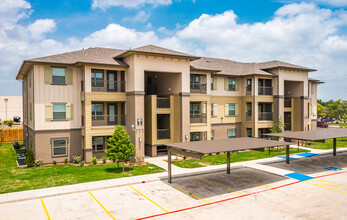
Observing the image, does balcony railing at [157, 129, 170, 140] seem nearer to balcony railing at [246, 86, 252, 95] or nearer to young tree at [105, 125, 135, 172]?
young tree at [105, 125, 135, 172]

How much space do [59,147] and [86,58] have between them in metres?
9.19

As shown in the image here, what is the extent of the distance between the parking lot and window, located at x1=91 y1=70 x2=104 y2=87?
42.3ft

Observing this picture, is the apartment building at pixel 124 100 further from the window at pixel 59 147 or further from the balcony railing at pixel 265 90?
the balcony railing at pixel 265 90

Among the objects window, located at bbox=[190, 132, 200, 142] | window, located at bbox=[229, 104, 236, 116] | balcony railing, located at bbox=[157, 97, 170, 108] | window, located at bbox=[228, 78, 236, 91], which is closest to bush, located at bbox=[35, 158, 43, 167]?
balcony railing, located at bbox=[157, 97, 170, 108]

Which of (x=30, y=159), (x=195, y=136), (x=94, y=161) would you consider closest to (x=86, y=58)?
(x=94, y=161)

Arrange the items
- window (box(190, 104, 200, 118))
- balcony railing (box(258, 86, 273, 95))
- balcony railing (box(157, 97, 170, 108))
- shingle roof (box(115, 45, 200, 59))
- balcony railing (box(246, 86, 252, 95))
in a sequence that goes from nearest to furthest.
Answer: shingle roof (box(115, 45, 200, 59))
balcony railing (box(157, 97, 170, 108))
window (box(190, 104, 200, 118))
balcony railing (box(246, 86, 252, 95))
balcony railing (box(258, 86, 273, 95))

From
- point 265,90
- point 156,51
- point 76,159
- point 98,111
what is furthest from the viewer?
point 265,90

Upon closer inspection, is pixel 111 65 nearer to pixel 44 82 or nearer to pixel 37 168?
pixel 44 82

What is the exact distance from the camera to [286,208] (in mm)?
14875

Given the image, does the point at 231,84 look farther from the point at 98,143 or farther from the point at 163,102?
the point at 98,143

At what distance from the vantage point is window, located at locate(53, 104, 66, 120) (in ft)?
87.7

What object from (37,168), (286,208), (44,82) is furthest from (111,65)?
(286,208)

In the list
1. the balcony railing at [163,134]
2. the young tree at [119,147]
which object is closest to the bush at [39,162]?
the young tree at [119,147]

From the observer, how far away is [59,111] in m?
26.9
